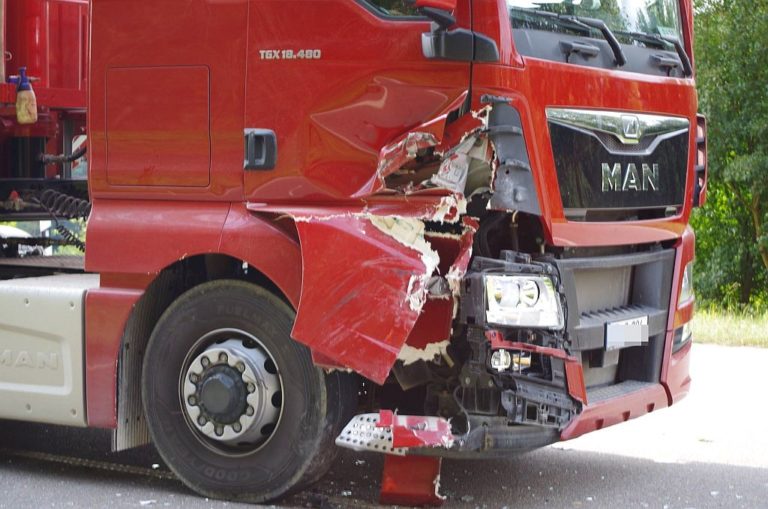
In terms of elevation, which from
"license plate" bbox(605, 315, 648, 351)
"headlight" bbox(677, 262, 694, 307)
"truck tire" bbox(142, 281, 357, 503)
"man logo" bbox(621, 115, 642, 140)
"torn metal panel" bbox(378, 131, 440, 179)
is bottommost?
"truck tire" bbox(142, 281, 357, 503)

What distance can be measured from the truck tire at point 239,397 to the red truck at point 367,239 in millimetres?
10

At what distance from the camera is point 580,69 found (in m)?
6.20

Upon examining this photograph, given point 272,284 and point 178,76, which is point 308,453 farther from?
point 178,76

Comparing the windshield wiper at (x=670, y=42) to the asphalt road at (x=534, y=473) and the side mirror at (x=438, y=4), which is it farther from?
the asphalt road at (x=534, y=473)

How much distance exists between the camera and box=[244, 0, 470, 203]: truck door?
5938 mm

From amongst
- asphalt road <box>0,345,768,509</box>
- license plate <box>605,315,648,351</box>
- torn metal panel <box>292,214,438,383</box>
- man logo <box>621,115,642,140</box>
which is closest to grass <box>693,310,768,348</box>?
asphalt road <box>0,345,768,509</box>

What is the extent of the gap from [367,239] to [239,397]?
98cm

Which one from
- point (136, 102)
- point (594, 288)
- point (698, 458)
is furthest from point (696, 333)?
point (136, 102)

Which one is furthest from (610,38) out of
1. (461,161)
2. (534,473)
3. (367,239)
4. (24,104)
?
(24,104)

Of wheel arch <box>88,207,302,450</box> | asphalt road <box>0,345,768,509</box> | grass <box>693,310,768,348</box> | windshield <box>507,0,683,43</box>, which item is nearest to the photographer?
windshield <box>507,0,683,43</box>

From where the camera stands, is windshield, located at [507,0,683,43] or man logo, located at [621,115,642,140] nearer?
windshield, located at [507,0,683,43]

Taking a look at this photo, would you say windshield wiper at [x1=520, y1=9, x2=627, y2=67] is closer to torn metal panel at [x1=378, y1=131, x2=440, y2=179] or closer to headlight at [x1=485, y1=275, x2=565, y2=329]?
torn metal panel at [x1=378, y1=131, x2=440, y2=179]

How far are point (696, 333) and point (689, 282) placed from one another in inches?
247

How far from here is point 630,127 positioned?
6477mm
